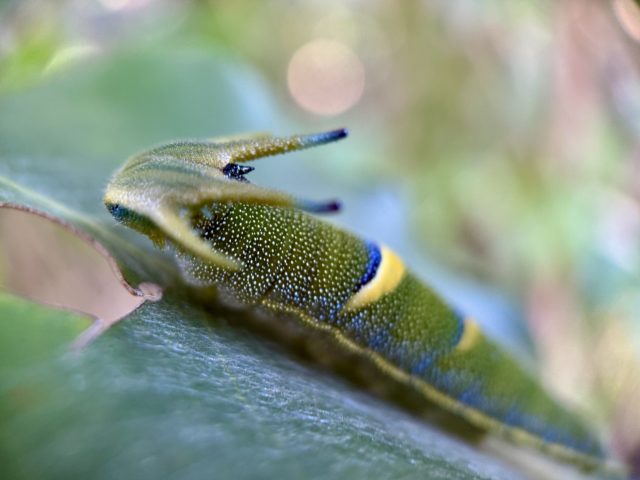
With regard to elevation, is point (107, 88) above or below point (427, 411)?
above

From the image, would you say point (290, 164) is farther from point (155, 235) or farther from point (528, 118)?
point (528, 118)

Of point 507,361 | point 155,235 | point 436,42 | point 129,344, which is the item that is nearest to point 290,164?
point 507,361

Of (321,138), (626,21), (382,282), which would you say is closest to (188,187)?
(321,138)

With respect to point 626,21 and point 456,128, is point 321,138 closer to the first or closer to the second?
point 626,21

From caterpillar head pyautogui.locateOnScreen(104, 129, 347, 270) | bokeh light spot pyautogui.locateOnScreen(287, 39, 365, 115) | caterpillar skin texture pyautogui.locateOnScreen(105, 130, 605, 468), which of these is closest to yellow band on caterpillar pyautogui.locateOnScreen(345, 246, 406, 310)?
caterpillar skin texture pyautogui.locateOnScreen(105, 130, 605, 468)

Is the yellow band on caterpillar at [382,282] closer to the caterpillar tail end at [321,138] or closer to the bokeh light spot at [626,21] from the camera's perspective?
the caterpillar tail end at [321,138]
